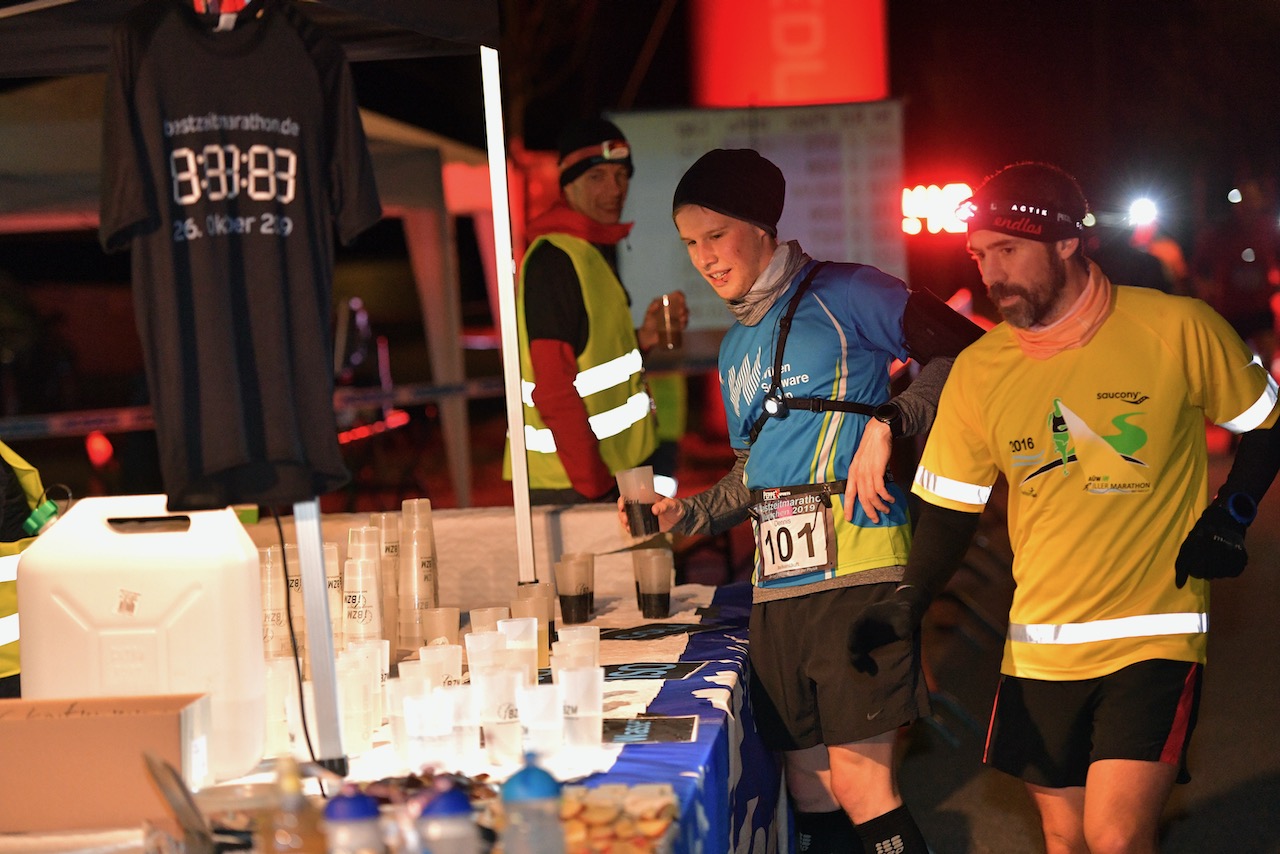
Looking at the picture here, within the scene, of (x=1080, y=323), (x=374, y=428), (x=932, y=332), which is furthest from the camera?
(x=374, y=428)

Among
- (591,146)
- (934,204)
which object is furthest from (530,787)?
(934,204)

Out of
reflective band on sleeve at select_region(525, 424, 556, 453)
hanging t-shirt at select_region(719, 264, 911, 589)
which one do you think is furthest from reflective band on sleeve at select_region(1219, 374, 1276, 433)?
reflective band on sleeve at select_region(525, 424, 556, 453)

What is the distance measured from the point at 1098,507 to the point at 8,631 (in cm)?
292

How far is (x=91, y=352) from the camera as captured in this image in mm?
32062

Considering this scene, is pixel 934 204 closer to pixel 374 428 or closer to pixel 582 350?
pixel 374 428

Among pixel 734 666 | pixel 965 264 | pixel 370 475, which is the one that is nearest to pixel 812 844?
pixel 734 666

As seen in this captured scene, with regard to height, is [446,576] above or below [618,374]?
below

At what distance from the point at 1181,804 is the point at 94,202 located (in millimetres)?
7168

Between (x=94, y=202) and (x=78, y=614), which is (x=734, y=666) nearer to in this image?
(x=78, y=614)

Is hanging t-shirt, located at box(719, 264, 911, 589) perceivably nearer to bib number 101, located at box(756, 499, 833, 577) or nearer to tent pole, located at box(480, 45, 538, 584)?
bib number 101, located at box(756, 499, 833, 577)

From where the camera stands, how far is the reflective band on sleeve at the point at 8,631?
401cm

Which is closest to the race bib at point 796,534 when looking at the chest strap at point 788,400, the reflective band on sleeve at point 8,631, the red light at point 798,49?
the chest strap at point 788,400

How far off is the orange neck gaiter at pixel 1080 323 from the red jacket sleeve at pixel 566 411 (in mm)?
2057

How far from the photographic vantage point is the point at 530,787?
6.34ft
